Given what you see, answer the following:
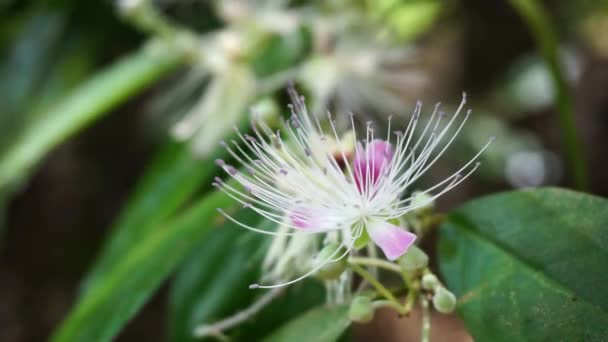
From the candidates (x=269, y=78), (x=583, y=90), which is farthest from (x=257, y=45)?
(x=583, y=90)

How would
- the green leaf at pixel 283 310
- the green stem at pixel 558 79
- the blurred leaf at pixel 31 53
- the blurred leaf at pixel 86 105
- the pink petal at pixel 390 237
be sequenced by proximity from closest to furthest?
the pink petal at pixel 390 237 < the green leaf at pixel 283 310 < the green stem at pixel 558 79 < the blurred leaf at pixel 86 105 < the blurred leaf at pixel 31 53

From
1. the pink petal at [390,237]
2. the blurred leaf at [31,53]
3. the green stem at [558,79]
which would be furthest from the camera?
the blurred leaf at [31,53]

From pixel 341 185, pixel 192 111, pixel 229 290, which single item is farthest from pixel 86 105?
pixel 341 185

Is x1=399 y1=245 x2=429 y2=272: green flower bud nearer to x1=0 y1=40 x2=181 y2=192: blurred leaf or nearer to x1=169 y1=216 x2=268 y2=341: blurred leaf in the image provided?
x1=169 y1=216 x2=268 y2=341: blurred leaf

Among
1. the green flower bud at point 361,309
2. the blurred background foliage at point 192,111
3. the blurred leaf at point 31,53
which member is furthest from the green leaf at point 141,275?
the blurred leaf at point 31,53

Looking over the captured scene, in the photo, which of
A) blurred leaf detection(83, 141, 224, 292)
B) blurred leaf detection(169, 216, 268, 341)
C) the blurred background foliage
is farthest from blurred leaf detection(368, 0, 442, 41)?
blurred leaf detection(169, 216, 268, 341)

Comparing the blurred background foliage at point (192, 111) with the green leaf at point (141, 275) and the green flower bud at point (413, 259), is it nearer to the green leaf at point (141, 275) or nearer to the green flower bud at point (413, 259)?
the green leaf at point (141, 275)
